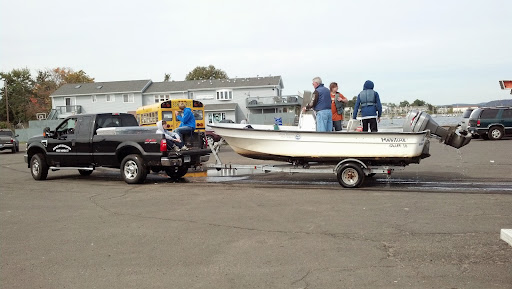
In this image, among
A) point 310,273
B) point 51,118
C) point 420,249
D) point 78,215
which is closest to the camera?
point 310,273

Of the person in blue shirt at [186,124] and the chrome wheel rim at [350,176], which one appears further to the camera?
the person in blue shirt at [186,124]

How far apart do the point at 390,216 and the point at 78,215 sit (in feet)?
17.1

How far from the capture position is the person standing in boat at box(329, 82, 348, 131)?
11.4 meters

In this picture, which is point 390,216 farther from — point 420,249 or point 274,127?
point 274,127

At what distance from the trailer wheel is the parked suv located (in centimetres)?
1838

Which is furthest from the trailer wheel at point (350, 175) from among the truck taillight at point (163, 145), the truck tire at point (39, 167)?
the truck tire at point (39, 167)

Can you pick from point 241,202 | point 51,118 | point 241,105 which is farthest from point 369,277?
point 51,118

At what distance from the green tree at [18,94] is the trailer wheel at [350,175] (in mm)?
79352

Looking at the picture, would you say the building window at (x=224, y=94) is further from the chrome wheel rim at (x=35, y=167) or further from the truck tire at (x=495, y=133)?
the chrome wheel rim at (x=35, y=167)

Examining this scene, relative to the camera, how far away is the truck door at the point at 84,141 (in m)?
12.3

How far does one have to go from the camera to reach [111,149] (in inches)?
468

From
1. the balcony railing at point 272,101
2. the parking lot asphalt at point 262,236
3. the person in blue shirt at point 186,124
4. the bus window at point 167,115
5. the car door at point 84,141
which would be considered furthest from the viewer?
the balcony railing at point 272,101

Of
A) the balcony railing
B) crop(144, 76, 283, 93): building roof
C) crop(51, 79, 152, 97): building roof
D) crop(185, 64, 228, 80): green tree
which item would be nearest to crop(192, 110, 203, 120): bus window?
the balcony railing

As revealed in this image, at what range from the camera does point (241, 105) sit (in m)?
59.2
